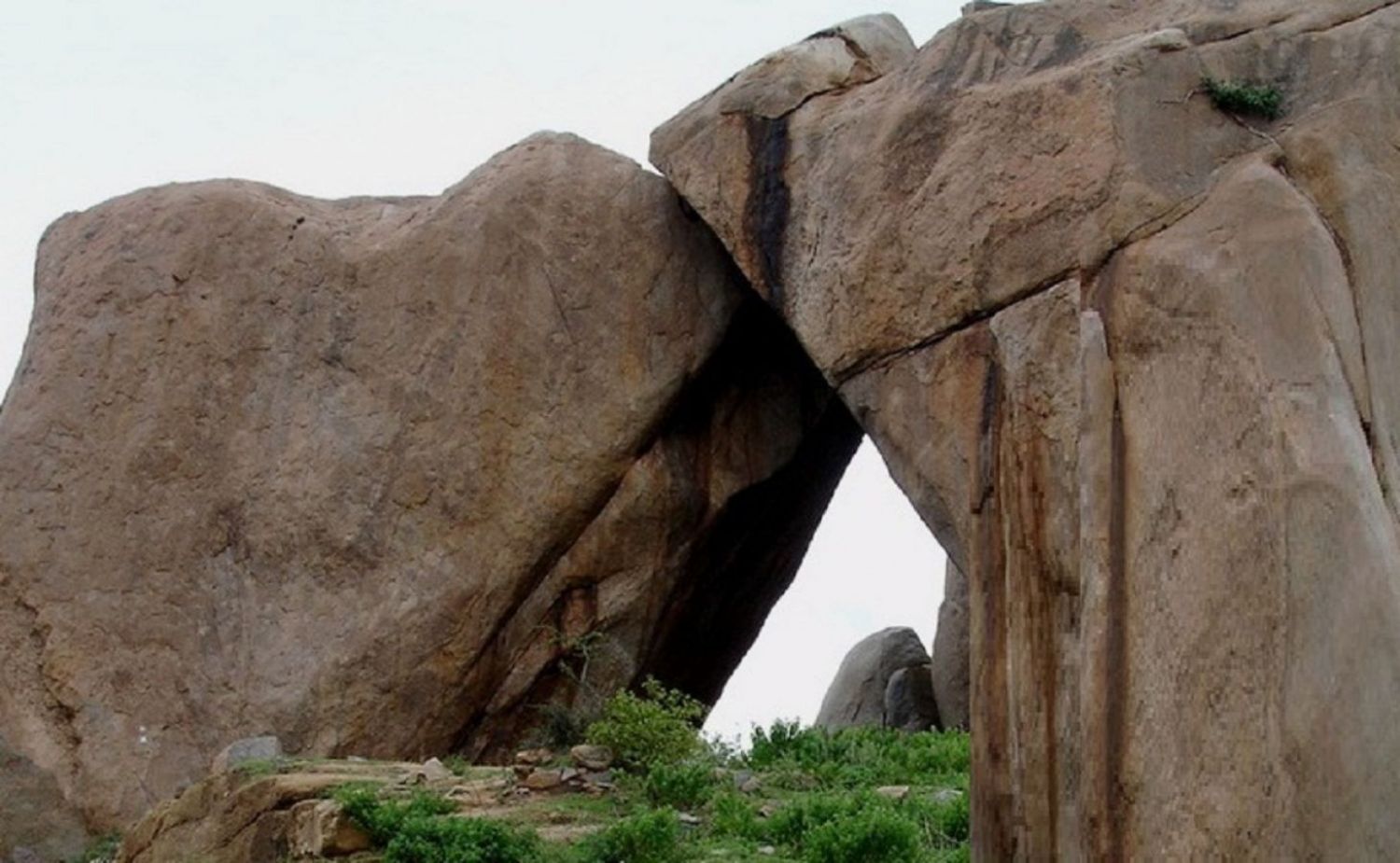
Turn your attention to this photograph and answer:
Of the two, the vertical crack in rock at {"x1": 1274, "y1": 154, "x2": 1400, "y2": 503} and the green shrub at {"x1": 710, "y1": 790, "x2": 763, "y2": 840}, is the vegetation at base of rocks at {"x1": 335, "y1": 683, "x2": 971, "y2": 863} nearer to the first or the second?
the green shrub at {"x1": 710, "y1": 790, "x2": 763, "y2": 840}

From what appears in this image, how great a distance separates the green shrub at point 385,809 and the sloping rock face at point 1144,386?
350cm

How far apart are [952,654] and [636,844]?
10084 millimetres

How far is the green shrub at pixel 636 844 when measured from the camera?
12195 millimetres

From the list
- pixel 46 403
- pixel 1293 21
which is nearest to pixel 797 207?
A: pixel 1293 21

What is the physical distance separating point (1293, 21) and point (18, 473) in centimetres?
1047

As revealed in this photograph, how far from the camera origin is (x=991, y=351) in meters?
13.9

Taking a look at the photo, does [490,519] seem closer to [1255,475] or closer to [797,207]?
[797,207]

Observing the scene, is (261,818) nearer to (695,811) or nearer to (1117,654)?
(695,811)

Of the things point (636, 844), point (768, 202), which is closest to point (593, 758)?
point (636, 844)

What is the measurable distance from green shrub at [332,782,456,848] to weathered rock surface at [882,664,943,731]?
31.3 ft

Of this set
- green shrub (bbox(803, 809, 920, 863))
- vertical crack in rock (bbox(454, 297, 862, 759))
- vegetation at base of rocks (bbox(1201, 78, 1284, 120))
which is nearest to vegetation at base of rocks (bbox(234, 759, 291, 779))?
vertical crack in rock (bbox(454, 297, 862, 759))

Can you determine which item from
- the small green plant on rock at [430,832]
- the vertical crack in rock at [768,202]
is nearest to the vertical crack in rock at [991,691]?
the small green plant on rock at [430,832]

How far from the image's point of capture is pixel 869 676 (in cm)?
2355

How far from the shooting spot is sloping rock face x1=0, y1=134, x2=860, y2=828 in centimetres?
1686
